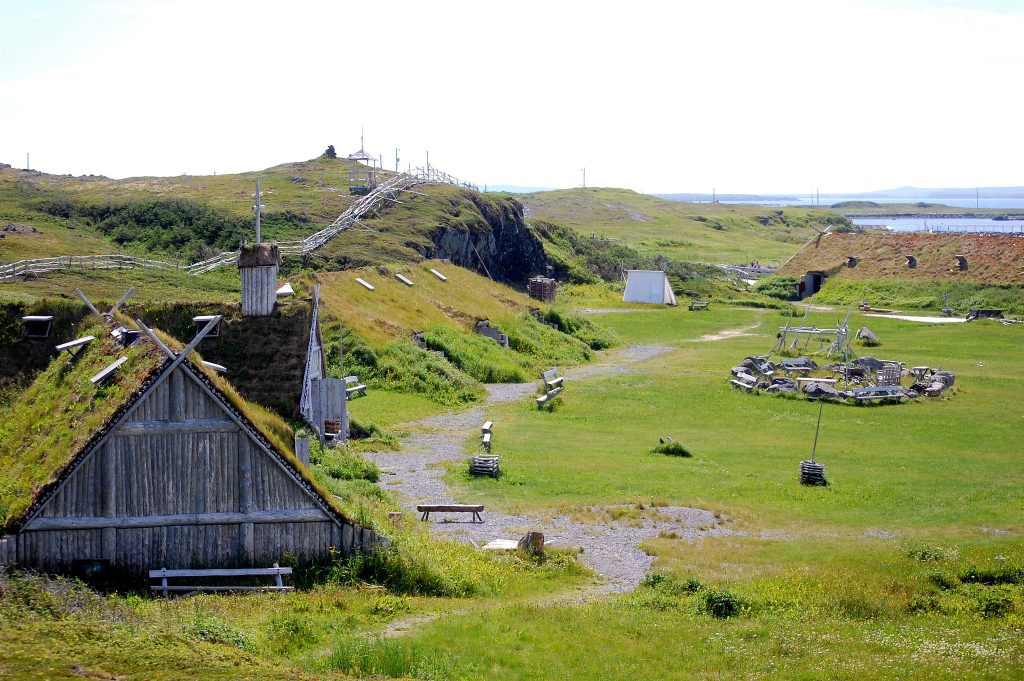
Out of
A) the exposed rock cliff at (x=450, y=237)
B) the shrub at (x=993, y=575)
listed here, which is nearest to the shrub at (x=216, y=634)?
the shrub at (x=993, y=575)

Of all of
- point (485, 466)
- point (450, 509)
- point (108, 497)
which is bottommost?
point (450, 509)

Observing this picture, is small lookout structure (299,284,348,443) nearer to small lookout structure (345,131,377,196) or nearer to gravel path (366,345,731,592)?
gravel path (366,345,731,592)

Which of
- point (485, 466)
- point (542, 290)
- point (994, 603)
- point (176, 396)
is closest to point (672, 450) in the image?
point (485, 466)

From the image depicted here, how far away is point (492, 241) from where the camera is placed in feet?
318

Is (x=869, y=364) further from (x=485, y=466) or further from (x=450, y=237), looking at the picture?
(x=450, y=237)

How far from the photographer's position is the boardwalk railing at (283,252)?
52022 millimetres

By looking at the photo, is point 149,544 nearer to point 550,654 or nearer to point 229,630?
point 229,630

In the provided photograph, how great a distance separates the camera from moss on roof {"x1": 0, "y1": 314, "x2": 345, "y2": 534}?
68.5 feet

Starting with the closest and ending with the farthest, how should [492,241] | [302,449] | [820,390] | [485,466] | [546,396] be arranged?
[302,449] < [485,466] < [546,396] < [820,390] < [492,241]

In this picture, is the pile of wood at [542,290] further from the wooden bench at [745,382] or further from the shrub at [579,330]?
the wooden bench at [745,382]

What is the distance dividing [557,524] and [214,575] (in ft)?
31.0

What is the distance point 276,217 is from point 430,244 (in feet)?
40.0

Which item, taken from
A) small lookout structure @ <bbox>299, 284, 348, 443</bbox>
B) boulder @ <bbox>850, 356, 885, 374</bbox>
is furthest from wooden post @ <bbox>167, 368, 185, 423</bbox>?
→ boulder @ <bbox>850, 356, 885, 374</bbox>

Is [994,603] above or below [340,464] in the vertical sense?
below
